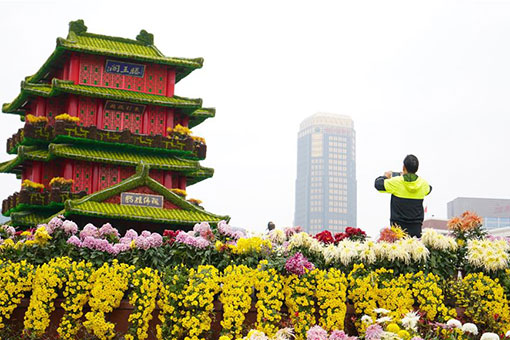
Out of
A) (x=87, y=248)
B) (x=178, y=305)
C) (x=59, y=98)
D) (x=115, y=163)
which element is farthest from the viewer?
(x=59, y=98)

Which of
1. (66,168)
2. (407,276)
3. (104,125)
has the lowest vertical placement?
(407,276)

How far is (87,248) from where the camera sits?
1194 centimetres

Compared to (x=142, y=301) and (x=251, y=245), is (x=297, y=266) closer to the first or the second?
(x=251, y=245)

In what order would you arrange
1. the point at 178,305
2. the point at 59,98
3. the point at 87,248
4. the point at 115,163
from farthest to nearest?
1. the point at 59,98
2. the point at 115,163
3. the point at 87,248
4. the point at 178,305

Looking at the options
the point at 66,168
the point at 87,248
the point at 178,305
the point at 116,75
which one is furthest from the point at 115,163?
the point at 178,305

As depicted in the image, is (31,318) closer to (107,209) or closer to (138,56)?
(107,209)

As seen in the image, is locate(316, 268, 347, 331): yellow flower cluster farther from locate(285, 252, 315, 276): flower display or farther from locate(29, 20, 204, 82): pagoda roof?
locate(29, 20, 204, 82): pagoda roof

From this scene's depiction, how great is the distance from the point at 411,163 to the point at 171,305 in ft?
15.7

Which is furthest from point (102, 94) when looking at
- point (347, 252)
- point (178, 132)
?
point (347, 252)

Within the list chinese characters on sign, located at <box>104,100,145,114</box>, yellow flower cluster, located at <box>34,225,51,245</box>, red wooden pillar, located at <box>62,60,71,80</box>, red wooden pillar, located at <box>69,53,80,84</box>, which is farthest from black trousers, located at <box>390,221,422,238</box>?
red wooden pillar, located at <box>62,60,71,80</box>

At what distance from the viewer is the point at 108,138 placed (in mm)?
27953

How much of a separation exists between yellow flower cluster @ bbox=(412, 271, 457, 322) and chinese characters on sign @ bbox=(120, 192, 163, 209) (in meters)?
16.9

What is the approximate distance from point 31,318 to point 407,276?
586cm

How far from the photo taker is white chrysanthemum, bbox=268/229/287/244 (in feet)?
41.2
